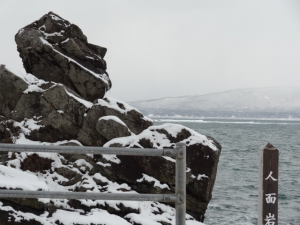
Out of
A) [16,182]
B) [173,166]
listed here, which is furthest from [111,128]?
[16,182]

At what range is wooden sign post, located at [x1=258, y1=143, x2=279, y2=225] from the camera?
487cm

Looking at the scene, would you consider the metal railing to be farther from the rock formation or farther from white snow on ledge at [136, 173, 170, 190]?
white snow on ledge at [136, 173, 170, 190]

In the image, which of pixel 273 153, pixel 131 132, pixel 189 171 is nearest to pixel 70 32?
pixel 131 132

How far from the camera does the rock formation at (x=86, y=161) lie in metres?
10.3

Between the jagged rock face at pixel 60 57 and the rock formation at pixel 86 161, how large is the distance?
2528mm

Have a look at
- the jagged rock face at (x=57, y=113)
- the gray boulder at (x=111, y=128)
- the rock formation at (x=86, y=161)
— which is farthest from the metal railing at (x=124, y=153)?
the jagged rock face at (x=57, y=113)

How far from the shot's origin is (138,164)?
12.7 m

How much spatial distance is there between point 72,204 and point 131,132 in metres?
A: 3.86

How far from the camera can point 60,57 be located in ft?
60.6

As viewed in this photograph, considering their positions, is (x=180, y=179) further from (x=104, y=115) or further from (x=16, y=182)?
(x=104, y=115)

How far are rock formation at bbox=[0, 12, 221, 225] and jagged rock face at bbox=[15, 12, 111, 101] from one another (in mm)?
2528

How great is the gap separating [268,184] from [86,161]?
9.38m

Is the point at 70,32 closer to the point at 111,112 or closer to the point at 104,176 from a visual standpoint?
the point at 111,112

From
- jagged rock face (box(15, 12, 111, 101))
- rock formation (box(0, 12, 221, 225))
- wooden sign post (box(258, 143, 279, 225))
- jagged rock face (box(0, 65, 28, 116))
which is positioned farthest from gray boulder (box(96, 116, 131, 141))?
wooden sign post (box(258, 143, 279, 225))
